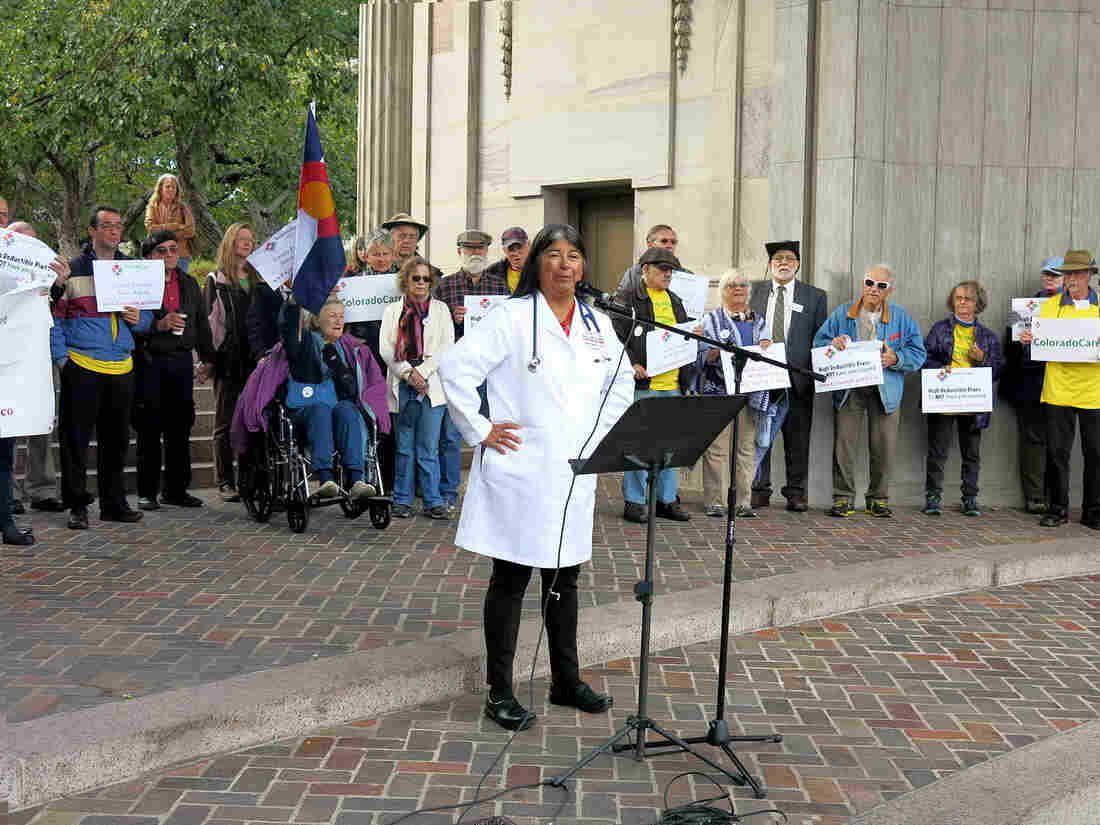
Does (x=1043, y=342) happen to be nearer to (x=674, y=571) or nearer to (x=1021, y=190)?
(x=1021, y=190)

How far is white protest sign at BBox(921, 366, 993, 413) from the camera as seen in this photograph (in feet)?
36.4

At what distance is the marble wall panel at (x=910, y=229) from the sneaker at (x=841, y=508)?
2053 mm

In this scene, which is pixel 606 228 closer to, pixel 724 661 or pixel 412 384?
pixel 412 384

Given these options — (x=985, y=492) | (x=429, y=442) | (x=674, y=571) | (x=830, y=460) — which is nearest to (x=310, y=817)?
(x=674, y=571)

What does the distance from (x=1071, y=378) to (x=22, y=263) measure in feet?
27.6

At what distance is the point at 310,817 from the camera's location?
4289mm

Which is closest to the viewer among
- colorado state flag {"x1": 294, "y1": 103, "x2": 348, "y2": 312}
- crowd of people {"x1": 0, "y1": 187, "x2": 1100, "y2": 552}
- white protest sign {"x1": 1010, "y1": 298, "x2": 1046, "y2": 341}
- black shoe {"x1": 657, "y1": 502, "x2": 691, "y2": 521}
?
colorado state flag {"x1": 294, "y1": 103, "x2": 348, "y2": 312}

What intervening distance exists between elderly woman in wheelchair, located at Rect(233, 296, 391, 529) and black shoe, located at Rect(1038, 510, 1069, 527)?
5683 millimetres

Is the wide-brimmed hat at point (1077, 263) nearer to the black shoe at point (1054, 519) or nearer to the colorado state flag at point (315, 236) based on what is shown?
the black shoe at point (1054, 519)

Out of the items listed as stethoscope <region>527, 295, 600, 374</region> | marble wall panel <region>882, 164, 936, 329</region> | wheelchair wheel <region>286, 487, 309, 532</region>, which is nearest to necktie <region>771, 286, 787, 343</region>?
marble wall panel <region>882, 164, 936, 329</region>

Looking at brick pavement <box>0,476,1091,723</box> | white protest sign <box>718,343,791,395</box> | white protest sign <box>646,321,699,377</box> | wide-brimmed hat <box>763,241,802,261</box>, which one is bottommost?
brick pavement <box>0,476,1091,723</box>

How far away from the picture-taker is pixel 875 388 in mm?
11156

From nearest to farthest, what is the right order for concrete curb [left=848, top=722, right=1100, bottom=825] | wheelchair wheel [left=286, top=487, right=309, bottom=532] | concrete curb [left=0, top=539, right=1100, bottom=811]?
1. concrete curb [left=848, top=722, right=1100, bottom=825]
2. concrete curb [left=0, top=539, right=1100, bottom=811]
3. wheelchair wheel [left=286, top=487, right=309, bottom=532]

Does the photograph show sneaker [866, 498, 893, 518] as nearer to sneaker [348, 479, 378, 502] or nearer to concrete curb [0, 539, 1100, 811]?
concrete curb [0, 539, 1100, 811]
